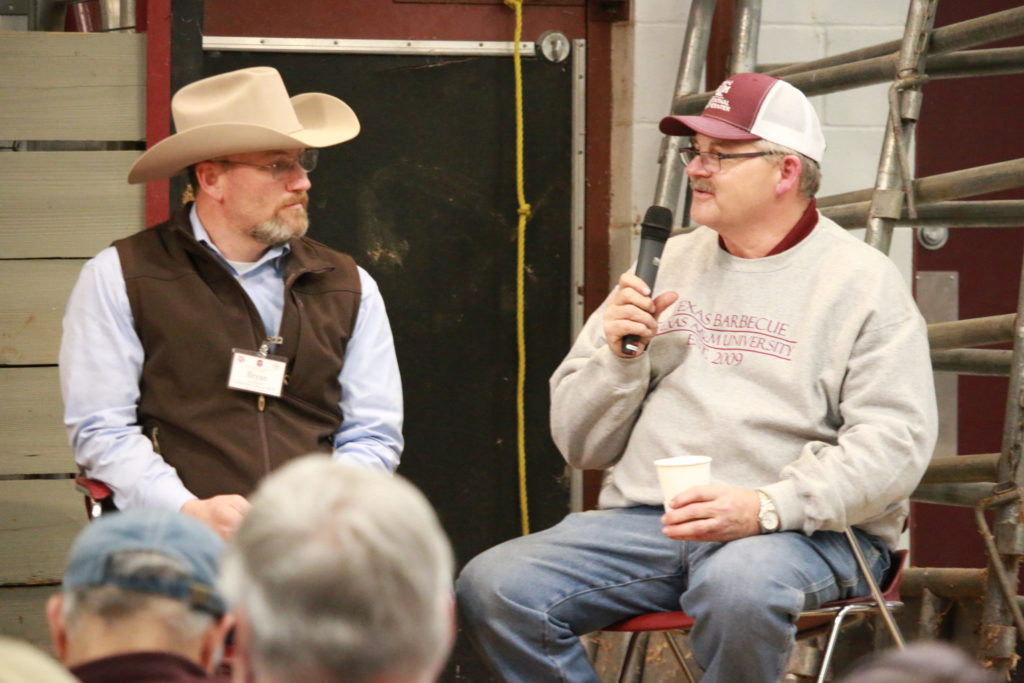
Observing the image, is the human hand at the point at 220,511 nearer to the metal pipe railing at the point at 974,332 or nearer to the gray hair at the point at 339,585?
the gray hair at the point at 339,585

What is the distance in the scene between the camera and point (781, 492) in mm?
2572

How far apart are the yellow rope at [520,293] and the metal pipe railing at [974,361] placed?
1333 mm

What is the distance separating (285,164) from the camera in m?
2.88

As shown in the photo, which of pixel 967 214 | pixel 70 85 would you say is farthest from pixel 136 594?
pixel 70 85

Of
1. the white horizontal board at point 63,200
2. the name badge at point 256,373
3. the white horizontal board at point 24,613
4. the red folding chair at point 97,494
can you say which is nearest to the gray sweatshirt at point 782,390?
the name badge at point 256,373

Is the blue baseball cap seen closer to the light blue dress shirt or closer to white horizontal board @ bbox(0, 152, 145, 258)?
the light blue dress shirt

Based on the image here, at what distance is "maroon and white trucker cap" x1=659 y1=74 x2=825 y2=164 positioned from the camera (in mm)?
2844

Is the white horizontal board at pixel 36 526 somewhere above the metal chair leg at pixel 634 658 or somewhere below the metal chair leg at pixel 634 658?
above

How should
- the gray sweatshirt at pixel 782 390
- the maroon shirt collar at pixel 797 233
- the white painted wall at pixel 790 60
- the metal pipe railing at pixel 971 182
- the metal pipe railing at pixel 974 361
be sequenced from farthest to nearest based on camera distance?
the white painted wall at pixel 790 60 < the metal pipe railing at pixel 974 361 < the maroon shirt collar at pixel 797 233 < the metal pipe railing at pixel 971 182 < the gray sweatshirt at pixel 782 390

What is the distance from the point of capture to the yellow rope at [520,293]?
4.06m

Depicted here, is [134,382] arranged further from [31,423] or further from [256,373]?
[31,423]

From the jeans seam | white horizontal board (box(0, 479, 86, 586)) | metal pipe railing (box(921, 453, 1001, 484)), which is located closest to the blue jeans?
the jeans seam

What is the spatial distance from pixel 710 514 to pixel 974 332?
2.66ft

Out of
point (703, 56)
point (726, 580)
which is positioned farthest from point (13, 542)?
point (703, 56)
